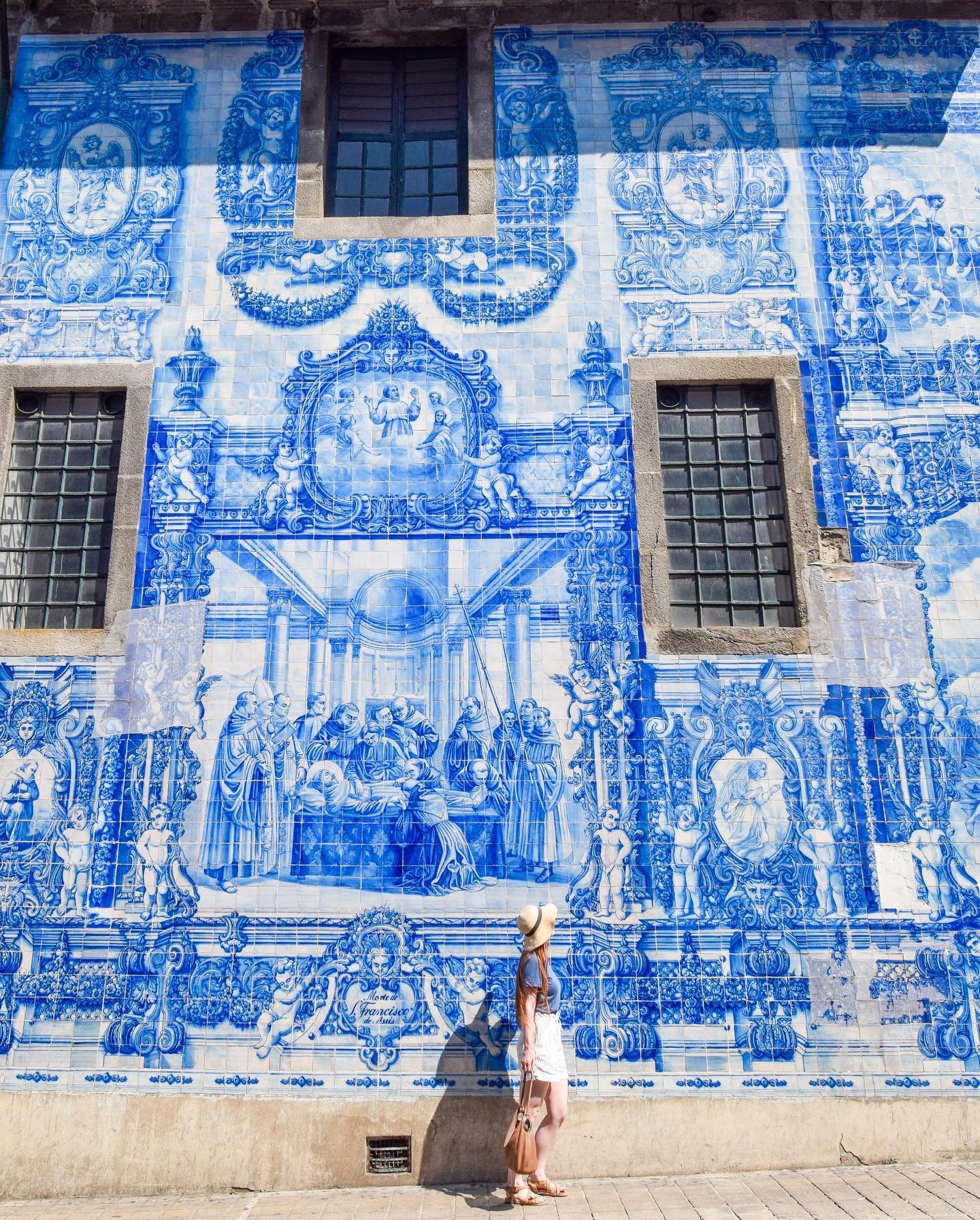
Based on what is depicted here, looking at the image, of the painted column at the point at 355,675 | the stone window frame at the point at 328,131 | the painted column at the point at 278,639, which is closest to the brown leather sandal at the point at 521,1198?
the painted column at the point at 355,675

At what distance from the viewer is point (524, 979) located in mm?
5344

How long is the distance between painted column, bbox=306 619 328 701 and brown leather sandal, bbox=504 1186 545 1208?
282 cm

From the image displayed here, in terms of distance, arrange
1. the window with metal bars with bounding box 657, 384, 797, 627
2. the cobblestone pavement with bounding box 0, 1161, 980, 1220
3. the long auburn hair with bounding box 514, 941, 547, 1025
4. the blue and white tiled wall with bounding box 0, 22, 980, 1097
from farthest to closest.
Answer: the window with metal bars with bounding box 657, 384, 797, 627, the blue and white tiled wall with bounding box 0, 22, 980, 1097, the long auburn hair with bounding box 514, 941, 547, 1025, the cobblestone pavement with bounding box 0, 1161, 980, 1220

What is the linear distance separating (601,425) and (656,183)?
6.07 ft

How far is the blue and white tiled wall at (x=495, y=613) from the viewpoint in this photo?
5.74 meters

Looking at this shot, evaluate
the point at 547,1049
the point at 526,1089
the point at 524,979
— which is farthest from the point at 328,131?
the point at 526,1089

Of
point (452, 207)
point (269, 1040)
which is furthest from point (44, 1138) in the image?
point (452, 207)

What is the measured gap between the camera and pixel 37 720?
614 centimetres

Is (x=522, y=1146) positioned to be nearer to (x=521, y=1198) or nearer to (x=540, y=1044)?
(x=521, y=1198)

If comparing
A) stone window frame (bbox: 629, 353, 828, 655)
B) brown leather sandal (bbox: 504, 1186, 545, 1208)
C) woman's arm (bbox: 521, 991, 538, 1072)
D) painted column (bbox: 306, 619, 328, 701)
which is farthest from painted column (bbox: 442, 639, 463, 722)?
brown leather sandal (bbox: 504, 1186, 545, 1208)

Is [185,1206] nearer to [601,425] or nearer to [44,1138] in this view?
[44,1138]

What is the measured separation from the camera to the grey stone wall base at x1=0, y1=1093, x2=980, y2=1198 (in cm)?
551

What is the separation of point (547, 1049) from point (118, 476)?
14.0 ft

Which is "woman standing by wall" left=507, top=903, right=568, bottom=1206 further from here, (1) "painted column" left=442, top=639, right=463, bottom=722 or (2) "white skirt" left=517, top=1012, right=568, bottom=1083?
(1) "painted column" left=442, top=639, right=463, bottom=722
